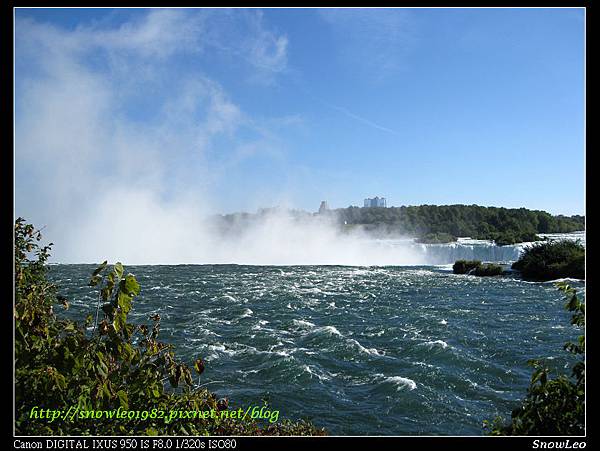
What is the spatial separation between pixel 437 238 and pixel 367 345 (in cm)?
3656

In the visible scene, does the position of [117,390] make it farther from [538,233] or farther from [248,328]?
[538,233]

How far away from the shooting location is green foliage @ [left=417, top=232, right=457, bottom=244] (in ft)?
148

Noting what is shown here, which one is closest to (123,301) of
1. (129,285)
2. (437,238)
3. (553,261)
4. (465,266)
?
(129,285)

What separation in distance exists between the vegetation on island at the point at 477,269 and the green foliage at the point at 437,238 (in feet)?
45.1

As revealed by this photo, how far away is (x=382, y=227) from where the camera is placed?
2133 inches

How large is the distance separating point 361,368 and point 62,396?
24.5 ft

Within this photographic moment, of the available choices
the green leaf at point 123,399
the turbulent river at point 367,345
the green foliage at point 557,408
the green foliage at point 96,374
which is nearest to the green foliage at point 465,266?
the turbulent river at point 367,345

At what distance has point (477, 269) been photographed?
29281mm

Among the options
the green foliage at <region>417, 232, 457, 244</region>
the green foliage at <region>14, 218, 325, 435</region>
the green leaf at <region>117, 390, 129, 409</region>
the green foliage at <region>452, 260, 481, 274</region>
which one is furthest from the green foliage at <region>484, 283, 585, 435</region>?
the green foliage at <region>417, 232, 457, 244</region>

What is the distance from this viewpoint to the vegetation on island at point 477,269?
2836cm

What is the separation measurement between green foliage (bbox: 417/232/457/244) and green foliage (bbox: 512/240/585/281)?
1598 centimetres

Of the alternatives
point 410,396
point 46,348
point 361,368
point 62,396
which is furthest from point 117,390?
point 361,368

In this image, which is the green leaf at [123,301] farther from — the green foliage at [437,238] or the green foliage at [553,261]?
the green foliage at [437,238]
